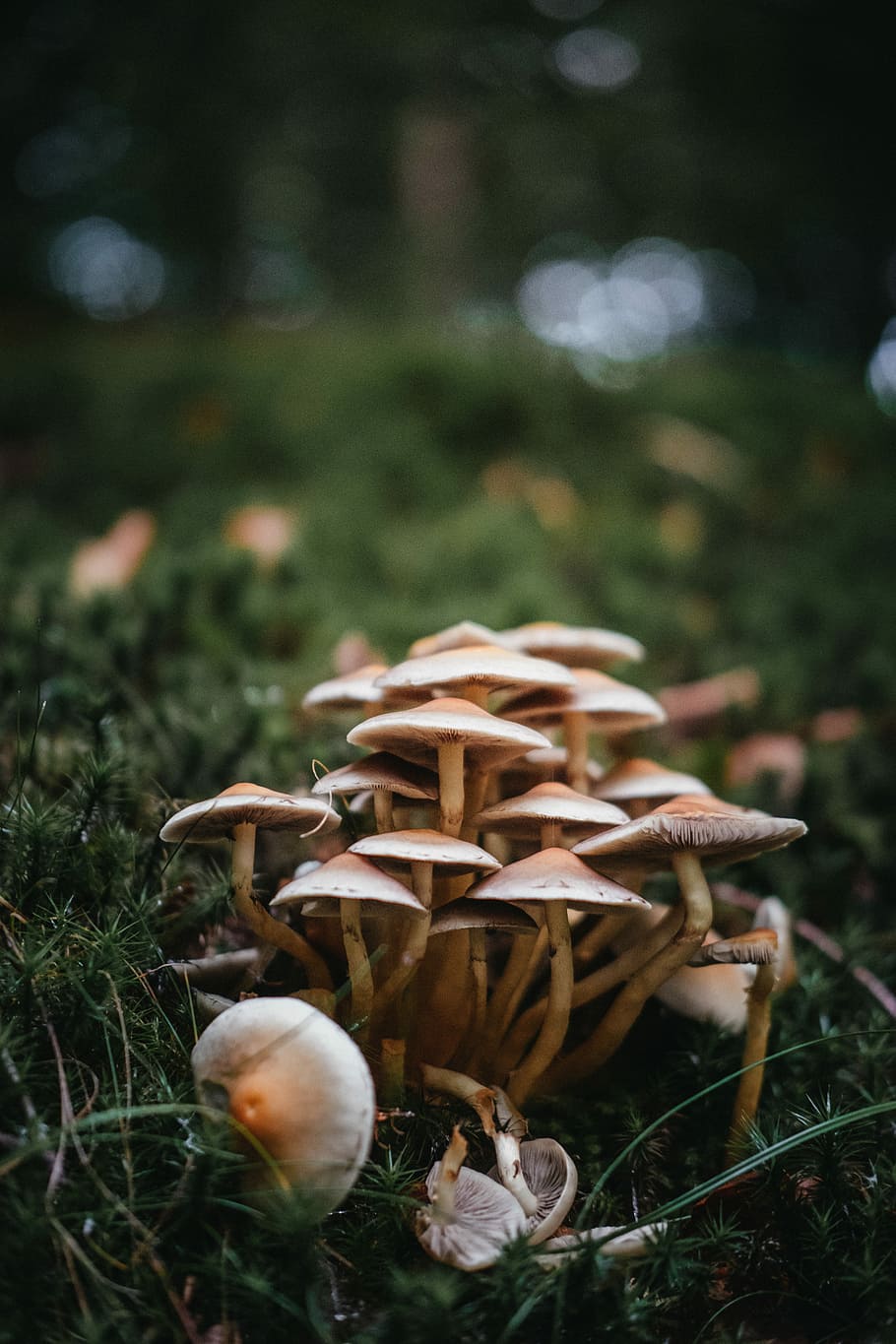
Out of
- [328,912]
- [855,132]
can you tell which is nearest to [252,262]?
[855,132]

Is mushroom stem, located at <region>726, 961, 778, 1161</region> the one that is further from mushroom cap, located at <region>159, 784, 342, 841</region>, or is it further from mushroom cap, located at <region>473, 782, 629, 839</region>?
mushroom cap, located at <region>159, 784, 342, 841</region>

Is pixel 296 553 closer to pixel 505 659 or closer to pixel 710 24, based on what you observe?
pixel 505 659

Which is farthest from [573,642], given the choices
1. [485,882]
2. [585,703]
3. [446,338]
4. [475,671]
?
[446,338]

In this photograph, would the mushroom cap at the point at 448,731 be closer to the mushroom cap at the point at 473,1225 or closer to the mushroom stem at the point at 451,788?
the mushroom stem at the point at 451,788

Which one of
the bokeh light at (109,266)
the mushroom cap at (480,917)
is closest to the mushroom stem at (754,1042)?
the mushroom cap at (480,917)

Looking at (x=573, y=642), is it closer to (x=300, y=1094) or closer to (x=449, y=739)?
(x=449, y=739)

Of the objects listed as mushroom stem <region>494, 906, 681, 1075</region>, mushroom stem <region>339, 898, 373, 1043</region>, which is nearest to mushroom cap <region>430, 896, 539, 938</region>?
mushroom stem <region>339, 898, 373, 1043</region>
